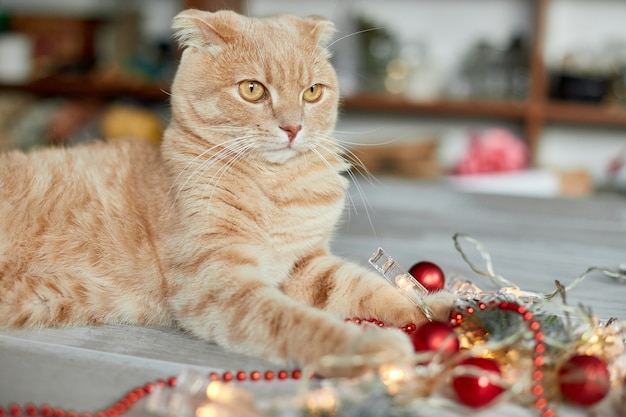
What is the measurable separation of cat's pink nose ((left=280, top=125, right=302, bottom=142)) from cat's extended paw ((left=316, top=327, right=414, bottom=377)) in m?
0.45

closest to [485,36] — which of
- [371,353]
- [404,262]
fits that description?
[404,262]

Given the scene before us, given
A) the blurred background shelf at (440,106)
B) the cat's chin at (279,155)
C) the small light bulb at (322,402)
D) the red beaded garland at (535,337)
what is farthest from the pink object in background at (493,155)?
the small light bulb at (322,402)

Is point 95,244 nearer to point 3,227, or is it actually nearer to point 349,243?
point 3,227

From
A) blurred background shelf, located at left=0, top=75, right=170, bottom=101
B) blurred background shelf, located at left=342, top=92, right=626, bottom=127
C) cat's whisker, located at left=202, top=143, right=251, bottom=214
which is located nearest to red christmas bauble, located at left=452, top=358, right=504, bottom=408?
cat's whisker, located at left=202, top=143, right=251, bottom=214

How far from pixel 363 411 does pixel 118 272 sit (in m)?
0.66

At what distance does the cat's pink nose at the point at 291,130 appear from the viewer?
1236mm

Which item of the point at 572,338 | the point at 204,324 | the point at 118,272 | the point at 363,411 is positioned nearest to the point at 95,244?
the point at 118,272

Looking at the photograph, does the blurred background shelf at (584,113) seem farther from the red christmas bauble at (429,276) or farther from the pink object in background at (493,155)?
the red christmas bauble at (429,276)

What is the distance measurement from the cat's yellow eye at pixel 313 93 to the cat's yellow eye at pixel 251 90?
3.7 inches

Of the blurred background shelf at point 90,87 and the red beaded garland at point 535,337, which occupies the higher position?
the blurred background shelf at point 90,87

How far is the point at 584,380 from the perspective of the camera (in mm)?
850

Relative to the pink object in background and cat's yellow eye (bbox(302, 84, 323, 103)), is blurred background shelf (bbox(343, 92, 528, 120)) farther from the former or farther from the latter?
cat's yellow eye (bbox(302, 84, 323, 103))

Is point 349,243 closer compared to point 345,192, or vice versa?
point 345,192

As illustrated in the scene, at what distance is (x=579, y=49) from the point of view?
349 cm
